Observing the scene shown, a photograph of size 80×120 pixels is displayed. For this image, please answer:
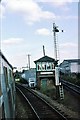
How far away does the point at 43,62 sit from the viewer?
44375 mm

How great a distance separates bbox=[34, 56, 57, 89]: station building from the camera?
43000 mm

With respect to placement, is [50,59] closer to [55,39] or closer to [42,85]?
[42,85]

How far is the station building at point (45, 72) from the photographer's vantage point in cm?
4300

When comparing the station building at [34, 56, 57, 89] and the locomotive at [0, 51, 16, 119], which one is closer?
the locomotive at [0, 51, 16, 119]

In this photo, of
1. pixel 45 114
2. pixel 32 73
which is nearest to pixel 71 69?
pixel 32 73

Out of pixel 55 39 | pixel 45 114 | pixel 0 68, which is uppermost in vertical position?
pixel 55 39

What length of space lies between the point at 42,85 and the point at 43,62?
311 cm

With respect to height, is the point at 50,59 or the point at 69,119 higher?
the point at 50,59

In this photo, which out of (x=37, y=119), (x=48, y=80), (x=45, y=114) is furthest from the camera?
(x=48, y=80)

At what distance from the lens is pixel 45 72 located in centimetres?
4331

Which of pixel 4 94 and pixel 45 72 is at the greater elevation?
pixel 45 72

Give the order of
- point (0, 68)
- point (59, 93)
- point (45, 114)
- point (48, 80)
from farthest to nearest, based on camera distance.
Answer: point (48, 80) → point (59, 93) → point (45, 114) → point (0, 68)

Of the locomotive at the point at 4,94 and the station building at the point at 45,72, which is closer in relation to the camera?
the locomotive at the point at 4,94

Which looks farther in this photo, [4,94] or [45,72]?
[45,72]
